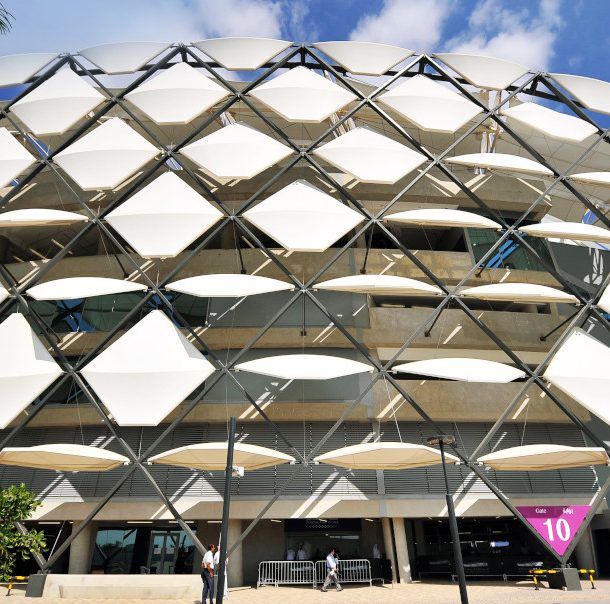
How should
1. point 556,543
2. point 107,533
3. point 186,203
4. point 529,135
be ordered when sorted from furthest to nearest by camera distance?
point 529,135
point 107,533
point 186,203
point 556,543

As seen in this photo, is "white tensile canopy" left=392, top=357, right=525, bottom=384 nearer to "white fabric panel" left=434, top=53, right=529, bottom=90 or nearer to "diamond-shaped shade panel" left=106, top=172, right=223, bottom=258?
"diamond-shaped shade panel" left=106, top=172, right=223, bottom=258

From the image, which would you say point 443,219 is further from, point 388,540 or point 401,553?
point 401,553

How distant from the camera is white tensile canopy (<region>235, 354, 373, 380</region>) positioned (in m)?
13.0

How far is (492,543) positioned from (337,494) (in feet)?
21.1

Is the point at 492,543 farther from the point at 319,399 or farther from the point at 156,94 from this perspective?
the point at 156,94

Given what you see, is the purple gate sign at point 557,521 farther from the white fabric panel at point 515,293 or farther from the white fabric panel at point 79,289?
the white fabric panel at point 79,289

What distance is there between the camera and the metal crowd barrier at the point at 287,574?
13758mm

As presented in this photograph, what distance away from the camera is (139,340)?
13516 mm

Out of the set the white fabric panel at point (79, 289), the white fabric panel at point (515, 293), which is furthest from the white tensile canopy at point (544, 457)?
the white fabric panel at point (79, 289)

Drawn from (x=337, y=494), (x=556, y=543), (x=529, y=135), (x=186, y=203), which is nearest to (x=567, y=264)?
(x=529, y=135)

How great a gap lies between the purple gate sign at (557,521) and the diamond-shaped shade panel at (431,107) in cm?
1282

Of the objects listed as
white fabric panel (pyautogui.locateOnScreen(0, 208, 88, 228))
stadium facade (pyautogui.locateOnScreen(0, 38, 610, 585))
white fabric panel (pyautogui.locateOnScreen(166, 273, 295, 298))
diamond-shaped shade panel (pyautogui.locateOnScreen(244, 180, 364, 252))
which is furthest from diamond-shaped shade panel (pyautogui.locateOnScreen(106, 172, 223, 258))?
diamond-shaped shade panel (pyautogui.locateOnScreen(244, 180, 364, 252))

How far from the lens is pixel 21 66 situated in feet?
62.5

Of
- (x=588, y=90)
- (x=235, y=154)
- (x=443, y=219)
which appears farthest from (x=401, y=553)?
(x=588, y=90)
